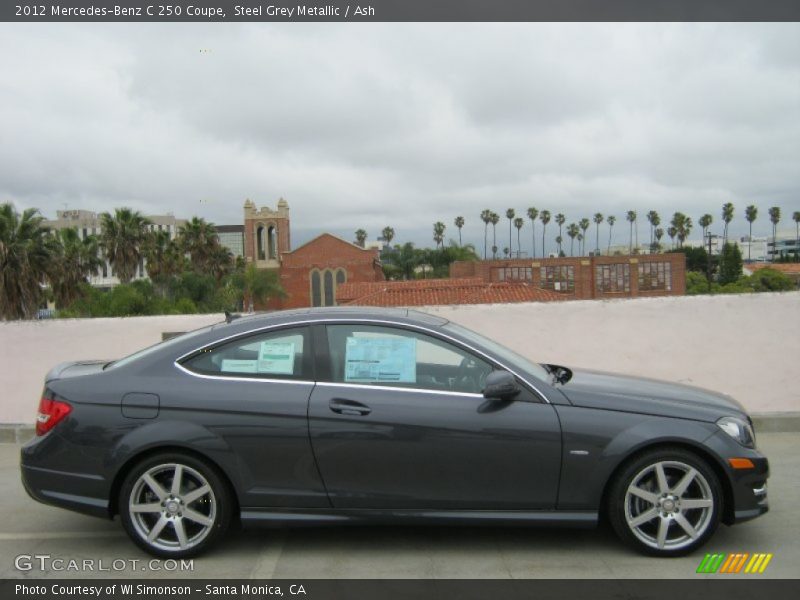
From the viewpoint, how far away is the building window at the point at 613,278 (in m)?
96.0

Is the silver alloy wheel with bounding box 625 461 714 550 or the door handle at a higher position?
the door handle

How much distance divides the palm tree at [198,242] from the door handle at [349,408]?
67.8 meters

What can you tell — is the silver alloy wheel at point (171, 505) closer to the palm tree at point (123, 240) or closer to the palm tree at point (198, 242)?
the palm tree at point (123, 240)

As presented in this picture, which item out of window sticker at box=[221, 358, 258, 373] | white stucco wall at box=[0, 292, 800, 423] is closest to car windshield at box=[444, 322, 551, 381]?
window sticker at box=[221, 358, 258, 373]

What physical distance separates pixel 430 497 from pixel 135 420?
175 cm

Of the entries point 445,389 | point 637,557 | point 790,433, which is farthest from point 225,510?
point 790,433

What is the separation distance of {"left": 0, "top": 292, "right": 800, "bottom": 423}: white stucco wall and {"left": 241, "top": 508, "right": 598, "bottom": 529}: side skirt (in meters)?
3.72

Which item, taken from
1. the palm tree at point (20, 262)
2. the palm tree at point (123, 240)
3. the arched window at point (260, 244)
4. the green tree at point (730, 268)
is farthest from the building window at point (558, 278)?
the palm tree at point (20, 262)

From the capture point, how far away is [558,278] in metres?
95.4

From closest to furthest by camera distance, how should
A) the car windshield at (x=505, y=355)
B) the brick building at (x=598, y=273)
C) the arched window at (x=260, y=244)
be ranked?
the car windshield at (x=505, y=355)
the brick building at (x=598, y=273)
the arched window at (x=260, y=244)

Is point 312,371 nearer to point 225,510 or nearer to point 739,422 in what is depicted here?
point 225,510

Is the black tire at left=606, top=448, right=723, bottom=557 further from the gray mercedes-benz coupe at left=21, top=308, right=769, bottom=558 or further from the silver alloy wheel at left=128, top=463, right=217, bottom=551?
the silver alloy wheel at left=128, top=463, right=217, bottom=551

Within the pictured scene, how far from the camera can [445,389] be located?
442 centimetres

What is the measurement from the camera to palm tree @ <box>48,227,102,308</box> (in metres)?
42.4
